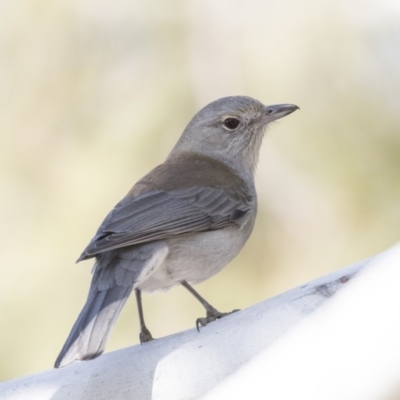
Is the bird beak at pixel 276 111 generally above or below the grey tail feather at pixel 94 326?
above

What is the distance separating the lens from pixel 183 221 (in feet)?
14.3

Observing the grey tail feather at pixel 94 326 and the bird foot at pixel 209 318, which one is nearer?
the grey tail feather at pixel 94 326

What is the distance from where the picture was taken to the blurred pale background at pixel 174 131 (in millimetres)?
5375

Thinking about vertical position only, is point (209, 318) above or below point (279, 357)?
below

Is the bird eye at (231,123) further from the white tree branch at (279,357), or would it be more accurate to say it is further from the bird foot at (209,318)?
the white tree branch at (279,357)

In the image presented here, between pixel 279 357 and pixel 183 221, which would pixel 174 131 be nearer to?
pixel 183 221

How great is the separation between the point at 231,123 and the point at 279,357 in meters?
3.35

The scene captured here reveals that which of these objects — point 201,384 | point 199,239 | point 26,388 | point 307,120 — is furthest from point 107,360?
point 307,120

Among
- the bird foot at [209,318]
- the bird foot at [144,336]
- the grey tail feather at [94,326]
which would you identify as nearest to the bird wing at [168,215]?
the grey tail feather at [94,326]

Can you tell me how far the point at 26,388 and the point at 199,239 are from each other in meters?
1.44

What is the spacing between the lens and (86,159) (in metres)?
5.82

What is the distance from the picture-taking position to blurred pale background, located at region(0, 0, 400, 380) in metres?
5.38

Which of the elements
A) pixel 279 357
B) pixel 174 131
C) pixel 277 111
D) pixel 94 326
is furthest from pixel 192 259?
pixel 279 357

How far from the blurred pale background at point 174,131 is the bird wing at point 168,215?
84cm
